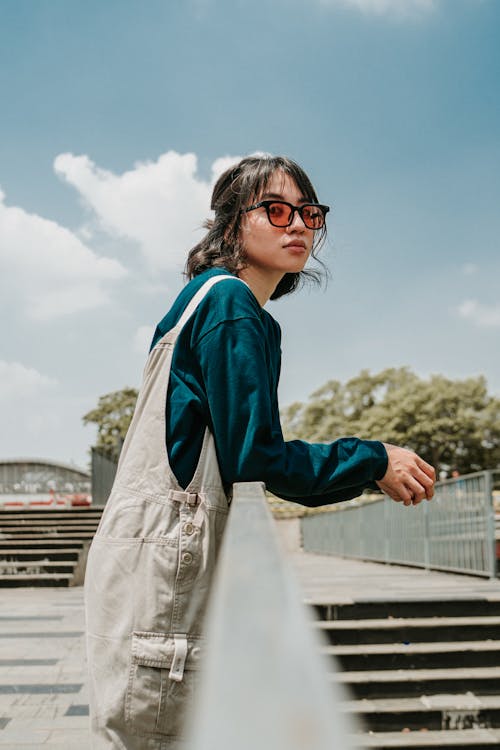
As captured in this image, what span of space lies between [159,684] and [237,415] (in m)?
0.43

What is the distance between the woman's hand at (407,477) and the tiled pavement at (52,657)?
3.35m

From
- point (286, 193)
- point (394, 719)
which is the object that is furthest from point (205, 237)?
point (394, 719)

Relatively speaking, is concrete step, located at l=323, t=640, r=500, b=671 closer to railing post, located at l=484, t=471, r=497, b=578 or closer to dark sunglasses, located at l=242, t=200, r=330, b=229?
railing post, located at l=484, t=471, r=497, b=578

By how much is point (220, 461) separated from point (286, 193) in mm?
640

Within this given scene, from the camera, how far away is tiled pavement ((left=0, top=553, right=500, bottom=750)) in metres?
4.45

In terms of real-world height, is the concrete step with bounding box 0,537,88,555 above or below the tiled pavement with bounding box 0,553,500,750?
above

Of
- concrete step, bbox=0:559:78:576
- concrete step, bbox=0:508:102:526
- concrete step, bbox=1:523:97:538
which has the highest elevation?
concrete step, bbox=0:508:102:526

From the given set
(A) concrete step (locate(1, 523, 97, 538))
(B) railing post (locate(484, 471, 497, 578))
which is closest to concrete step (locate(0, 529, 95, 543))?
(A) concrete step (locate(1, 523, 97, 538))

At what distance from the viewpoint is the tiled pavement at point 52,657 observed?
4.45 m

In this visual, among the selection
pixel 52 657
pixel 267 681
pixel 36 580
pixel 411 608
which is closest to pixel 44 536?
pixel 36 580

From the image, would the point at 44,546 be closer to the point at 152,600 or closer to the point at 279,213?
the point at 279,213

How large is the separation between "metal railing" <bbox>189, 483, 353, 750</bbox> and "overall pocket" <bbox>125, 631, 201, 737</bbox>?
873 millimetres

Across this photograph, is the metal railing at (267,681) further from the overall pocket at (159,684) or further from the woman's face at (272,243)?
the woman's face at (272,243)

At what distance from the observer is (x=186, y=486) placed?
50.6 inches
